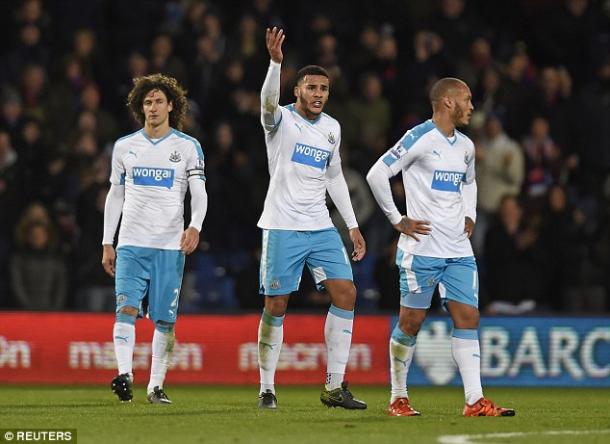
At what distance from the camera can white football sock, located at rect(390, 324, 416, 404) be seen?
10188 mm

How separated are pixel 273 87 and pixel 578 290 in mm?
7321

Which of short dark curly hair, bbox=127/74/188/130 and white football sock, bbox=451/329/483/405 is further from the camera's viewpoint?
short dark curly hair, bbox=127/74/188/130

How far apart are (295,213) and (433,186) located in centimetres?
109

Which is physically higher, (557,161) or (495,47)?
(495,47)

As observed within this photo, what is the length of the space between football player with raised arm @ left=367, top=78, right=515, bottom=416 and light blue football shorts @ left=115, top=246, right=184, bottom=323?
187cm

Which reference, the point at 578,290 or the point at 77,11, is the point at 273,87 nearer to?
the point at 578,290

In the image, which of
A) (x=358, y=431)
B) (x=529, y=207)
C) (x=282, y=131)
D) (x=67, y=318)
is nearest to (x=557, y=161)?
(x=529, y=207)

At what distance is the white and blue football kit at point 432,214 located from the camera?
10.1 metres

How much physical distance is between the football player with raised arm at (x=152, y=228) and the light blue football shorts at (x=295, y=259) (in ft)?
2.39

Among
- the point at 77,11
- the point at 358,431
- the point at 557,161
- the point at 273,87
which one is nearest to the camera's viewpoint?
the point at 358,431

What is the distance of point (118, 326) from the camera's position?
36.0 ft

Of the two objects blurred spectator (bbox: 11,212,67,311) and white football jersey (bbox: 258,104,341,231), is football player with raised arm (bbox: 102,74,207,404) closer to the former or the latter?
white football jersey (bbox: 258,104,341,231)

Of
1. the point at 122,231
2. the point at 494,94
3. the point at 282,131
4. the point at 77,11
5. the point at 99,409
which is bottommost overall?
the point at 99,409

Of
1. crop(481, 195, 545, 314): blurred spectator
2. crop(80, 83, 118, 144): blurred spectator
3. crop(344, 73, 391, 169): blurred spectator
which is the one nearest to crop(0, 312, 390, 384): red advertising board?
crop(481, 195, 545, 314): blurred spectator
